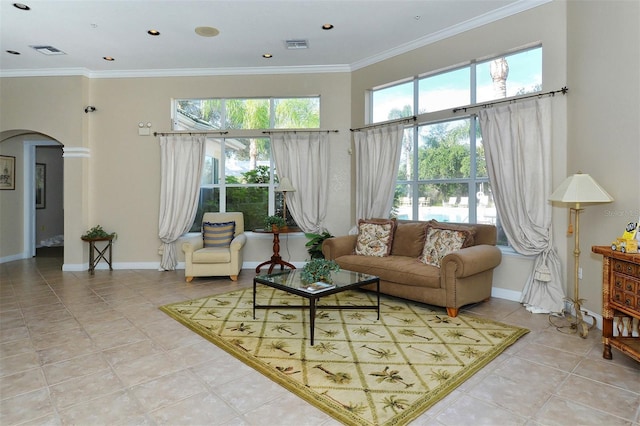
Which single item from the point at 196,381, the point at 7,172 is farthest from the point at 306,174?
the point at 7,172

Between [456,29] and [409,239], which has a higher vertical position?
[456,29]

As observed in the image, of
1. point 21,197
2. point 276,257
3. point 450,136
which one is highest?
point 450,136

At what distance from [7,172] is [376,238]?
711cm

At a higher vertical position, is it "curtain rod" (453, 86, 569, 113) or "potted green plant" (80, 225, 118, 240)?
"curtain rod" (453, 86, 569, 113)

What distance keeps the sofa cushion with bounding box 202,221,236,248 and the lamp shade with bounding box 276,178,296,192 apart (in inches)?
40.4

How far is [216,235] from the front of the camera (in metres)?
5.46

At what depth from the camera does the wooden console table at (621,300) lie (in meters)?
2.37

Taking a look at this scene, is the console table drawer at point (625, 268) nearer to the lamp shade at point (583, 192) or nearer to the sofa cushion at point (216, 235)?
the lamp shade at point (583, 192)

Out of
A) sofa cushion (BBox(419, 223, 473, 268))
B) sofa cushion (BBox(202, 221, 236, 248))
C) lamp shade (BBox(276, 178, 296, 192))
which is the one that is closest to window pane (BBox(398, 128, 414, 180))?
sofa cushion (BBox(419, 223, 473, 268))

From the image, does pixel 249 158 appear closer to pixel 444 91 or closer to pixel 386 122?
pixel 386 122

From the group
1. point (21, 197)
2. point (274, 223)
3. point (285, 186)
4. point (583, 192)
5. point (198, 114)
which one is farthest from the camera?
point (21, 197)

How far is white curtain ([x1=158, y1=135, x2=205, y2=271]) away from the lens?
587 centimetres

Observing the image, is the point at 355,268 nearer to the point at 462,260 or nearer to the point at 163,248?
the point at 462,260

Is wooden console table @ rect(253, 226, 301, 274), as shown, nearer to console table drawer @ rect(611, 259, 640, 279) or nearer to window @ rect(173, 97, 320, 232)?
window @ rect(173, 97, 320, 232)
